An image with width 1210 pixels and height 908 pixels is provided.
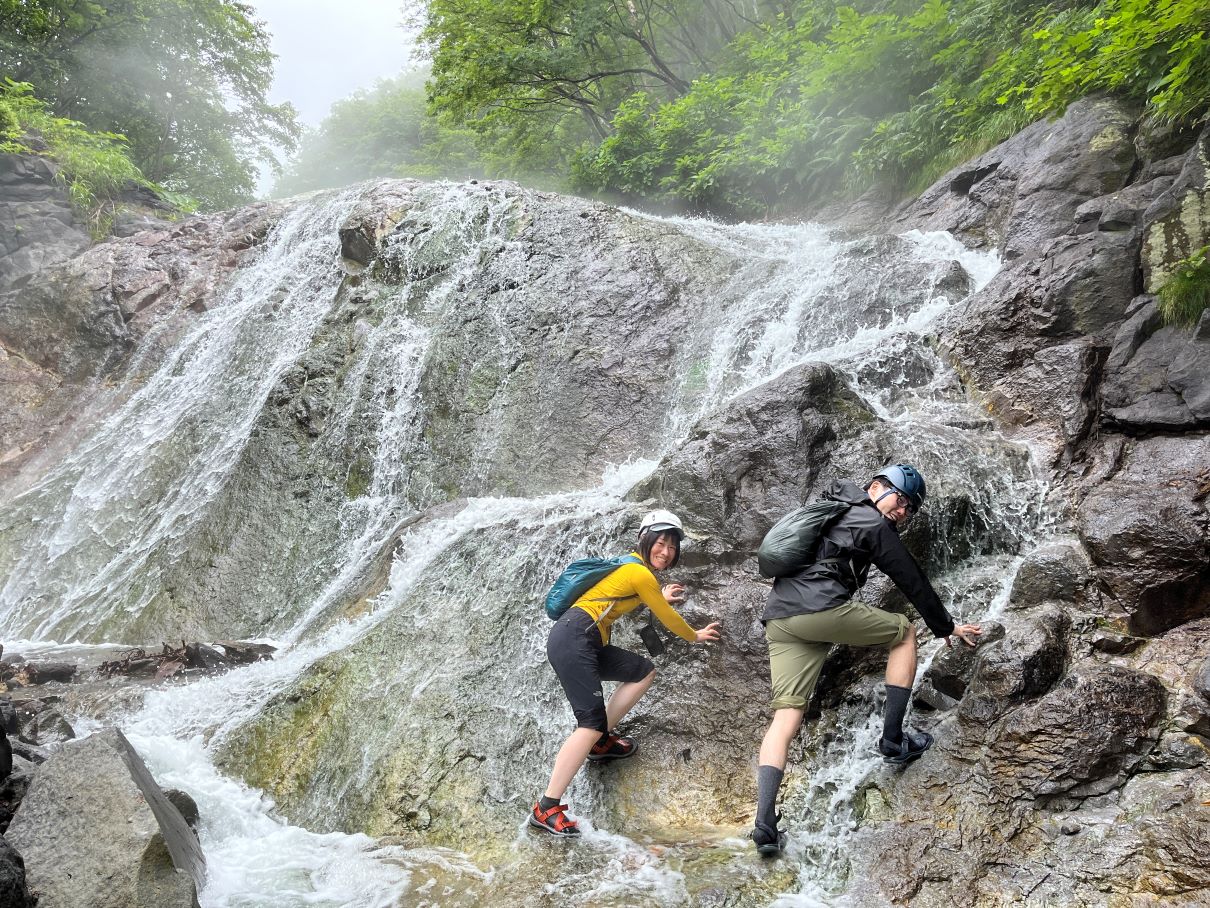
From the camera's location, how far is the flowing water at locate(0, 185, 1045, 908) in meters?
4.84

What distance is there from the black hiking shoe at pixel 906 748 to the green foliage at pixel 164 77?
91.2 ft

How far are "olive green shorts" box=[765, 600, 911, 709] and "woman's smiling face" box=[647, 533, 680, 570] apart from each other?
0.88 meters

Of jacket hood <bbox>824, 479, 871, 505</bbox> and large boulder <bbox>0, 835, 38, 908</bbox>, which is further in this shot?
jacket hood <bbox>824, 479, 871, 505</bbox>

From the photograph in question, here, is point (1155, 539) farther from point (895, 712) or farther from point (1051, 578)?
point (895, 712)

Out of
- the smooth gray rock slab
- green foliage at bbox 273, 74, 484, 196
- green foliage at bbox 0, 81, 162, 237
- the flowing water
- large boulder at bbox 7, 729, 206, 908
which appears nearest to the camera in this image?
large boulder at bbox 7, 729, 206, 908

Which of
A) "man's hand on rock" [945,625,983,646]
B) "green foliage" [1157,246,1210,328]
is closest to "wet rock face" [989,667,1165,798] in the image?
"man's hand on rock" [945,625,983,646]

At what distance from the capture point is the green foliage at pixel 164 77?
72.0ft

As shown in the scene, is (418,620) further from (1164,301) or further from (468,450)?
(1164,301)

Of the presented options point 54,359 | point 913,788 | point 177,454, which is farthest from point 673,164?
point 913,788

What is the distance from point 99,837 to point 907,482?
17.2ft

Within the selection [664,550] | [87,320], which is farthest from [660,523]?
[87,320]

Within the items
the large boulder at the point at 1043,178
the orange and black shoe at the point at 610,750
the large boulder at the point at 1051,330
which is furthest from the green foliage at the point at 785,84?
the orange and black shoe at the point at 610,750

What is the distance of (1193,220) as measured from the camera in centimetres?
699

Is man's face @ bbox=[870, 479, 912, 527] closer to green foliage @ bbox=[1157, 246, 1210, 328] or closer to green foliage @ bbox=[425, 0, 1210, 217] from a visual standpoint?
green foliage @ bbox=[1157, 246, 1210, 328]
